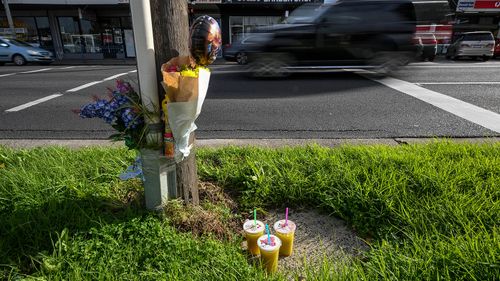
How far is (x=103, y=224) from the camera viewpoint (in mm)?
2064

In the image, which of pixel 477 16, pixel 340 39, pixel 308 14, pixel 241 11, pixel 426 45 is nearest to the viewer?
pixel 340 39

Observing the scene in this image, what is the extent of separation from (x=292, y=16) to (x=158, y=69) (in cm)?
740

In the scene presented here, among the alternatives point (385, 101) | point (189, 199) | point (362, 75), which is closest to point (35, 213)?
point (189, 199)

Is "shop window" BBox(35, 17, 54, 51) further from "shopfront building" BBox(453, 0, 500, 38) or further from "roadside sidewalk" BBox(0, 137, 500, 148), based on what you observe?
"shopfront building" BBox(453, 0, 500, 38)

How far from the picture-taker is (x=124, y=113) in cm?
196

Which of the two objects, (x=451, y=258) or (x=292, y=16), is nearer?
(x=451, y=258)

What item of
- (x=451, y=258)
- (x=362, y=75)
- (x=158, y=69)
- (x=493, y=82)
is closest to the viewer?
(x=451, y=258)

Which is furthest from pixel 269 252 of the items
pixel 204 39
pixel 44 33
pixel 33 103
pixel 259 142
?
pixel 44 33

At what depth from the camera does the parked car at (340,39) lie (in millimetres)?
8023

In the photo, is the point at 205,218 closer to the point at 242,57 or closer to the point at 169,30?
the point at 169,30

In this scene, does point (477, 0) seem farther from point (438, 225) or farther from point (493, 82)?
point (438, 225)

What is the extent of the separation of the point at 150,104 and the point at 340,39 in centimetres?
723

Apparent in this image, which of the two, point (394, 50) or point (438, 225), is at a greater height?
point (394, 50)

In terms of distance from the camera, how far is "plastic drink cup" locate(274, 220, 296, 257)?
197 cm
